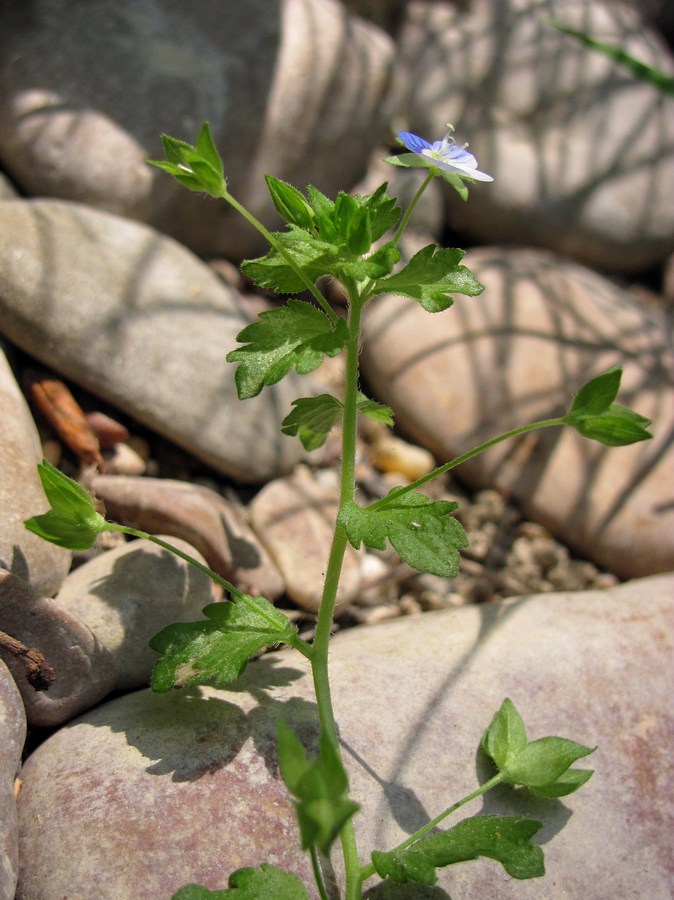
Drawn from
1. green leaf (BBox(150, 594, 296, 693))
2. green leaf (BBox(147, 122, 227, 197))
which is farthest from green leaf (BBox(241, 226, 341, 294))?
green leaf (BBox(150, 594, 296, 693))

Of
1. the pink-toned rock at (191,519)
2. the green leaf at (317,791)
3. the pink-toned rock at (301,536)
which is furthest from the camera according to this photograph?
the pink-toned rock at (301,536)

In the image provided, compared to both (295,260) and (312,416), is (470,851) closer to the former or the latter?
(312,416)

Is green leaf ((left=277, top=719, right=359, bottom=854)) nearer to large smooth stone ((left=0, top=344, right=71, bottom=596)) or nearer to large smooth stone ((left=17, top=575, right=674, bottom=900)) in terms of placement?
large smooth stone ((left=17, top=575, right=674, bottom=900))

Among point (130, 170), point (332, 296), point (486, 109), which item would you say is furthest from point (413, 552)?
point (486, 109)

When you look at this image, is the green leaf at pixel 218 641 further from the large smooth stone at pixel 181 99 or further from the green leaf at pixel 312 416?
the large smooth stone at pixel 181 99

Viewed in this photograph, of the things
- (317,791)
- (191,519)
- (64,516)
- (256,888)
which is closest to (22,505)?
(64,516)

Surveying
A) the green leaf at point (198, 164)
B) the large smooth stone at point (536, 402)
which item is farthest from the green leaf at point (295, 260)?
the large smooth stone at point (536, 402)
